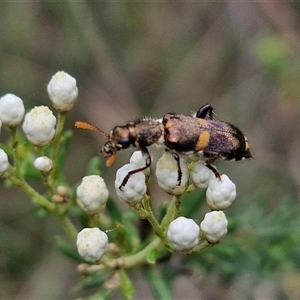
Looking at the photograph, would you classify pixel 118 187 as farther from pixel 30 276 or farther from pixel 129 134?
pixel 30 276

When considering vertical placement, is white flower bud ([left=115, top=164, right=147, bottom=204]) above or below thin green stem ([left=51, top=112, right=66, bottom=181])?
below

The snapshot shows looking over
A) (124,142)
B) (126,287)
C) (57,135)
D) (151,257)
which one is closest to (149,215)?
(151,257)

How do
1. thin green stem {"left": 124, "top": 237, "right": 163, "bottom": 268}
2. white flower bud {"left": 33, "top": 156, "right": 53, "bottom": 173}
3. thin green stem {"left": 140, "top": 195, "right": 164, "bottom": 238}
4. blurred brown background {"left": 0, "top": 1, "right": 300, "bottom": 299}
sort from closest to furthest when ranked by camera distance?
thin green stem {"left": 140, "top": 195, "right": 164, "bottom": 238} < white flower bud {"left": 33, "top": 156, "right": 53, "bottom": 173} < thin green stem {"left": 124, "top": 237, "right": 163, "bottom": 268} < blurred brown background {"left": 0, "top": 1, "right": 300, "bottom": 299}

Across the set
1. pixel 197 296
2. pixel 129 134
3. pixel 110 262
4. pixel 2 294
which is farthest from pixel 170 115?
pixel 2 294

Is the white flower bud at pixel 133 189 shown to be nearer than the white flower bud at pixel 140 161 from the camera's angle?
Yes

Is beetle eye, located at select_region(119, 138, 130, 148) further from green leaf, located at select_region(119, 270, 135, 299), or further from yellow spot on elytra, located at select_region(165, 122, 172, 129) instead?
green leaf, located at select_region(119, 270, 135, 299)

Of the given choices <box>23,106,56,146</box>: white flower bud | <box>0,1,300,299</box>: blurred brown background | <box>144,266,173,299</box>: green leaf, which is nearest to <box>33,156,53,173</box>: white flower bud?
<box>23,106,56,146</box>: white flower bud

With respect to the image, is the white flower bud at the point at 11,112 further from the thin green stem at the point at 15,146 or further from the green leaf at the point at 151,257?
the green leaf at the point at 151,257

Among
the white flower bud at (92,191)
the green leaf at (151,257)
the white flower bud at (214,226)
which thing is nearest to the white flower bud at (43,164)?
the white flower bud at (92,191)
